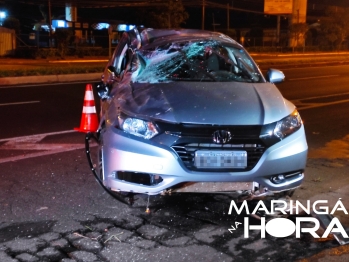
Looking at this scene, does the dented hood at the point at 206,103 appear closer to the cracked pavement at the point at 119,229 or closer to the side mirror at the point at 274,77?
the side mirror at the point at 274,77

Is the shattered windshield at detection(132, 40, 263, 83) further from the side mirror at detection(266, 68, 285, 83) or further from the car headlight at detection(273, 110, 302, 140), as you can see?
the car headlight at detection(273, 110, 302, 140)

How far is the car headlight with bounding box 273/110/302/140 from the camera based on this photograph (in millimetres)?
4574

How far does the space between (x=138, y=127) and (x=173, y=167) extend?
50 cm

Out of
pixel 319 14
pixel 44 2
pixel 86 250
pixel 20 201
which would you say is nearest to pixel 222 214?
pixel 86 250

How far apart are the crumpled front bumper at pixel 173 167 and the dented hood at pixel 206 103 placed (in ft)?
0.89

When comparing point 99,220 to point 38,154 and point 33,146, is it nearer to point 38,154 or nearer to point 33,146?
point 38,154

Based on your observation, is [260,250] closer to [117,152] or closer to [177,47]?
[117,152]

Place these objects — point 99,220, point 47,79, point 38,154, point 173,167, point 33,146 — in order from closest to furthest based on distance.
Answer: point 173,167, point 99,220, point 38,154, point 33,146, point 47,79

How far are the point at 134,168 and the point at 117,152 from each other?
0.21 metres

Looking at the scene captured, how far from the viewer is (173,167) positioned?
4289mm

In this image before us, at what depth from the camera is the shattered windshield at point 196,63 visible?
5.66 m
